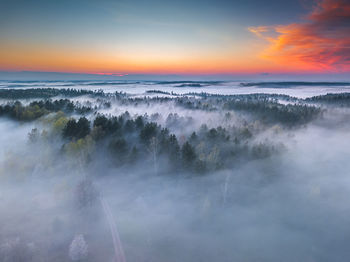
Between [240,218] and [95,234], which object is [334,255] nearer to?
[240,218]

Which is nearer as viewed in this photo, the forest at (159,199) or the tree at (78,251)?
the tree at (78,251)

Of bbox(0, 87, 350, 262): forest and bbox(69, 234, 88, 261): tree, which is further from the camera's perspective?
bbox(0, 87, 350, 262): forest

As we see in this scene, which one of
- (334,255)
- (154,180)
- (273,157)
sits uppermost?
(273,157)

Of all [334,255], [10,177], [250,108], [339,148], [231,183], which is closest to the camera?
[334,255]

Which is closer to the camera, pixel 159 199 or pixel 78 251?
pixel 78 251

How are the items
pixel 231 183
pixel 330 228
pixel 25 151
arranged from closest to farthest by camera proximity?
pixel 330 228
pixel 231 183
pixel 25 151

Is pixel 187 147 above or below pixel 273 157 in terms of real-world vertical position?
above

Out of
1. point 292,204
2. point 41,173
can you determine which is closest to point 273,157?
point 292,204

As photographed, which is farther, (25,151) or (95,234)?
(25,151)

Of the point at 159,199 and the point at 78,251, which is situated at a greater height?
the point at 78,251
